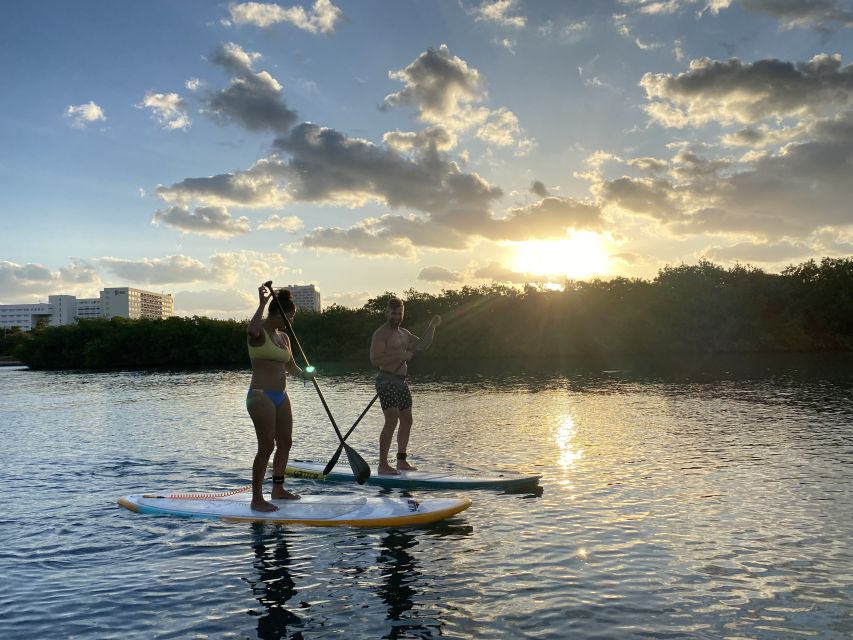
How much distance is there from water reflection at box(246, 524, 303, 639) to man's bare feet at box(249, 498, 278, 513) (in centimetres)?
25

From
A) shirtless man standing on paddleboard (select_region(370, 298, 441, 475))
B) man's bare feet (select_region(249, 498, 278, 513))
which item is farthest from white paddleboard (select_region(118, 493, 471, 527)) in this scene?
shirtless man standing on paddleboard (select_region(370, 298, 441, 475))

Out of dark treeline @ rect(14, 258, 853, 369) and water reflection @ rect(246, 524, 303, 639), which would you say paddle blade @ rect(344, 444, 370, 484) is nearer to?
water reflection @ rect(246, 524, 303, 639)

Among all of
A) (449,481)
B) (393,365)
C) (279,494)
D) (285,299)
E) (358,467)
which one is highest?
(285,299)

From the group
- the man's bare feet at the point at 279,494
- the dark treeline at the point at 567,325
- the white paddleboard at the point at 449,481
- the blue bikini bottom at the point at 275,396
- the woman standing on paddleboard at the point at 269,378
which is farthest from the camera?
the dark treeline at the point at 567,325

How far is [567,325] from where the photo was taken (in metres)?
97.8

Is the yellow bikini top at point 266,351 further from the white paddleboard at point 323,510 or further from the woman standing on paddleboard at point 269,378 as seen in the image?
the white paddleboard at point 323,510

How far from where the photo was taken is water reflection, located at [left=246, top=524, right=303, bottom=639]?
6.29 metres

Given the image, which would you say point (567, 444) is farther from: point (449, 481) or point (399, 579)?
point (399, 579)

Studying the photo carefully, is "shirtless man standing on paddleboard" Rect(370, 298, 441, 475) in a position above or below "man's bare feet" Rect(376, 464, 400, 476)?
above

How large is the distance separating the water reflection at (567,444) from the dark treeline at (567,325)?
5861 cm

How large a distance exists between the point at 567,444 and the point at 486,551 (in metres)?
9.83

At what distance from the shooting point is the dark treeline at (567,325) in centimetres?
8819

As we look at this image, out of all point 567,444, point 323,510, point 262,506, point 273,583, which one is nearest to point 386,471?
point 323,510

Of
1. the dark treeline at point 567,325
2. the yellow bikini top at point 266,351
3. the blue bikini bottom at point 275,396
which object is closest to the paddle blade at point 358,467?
the blue bikini bottom at point 275,396
